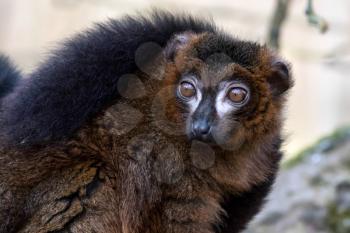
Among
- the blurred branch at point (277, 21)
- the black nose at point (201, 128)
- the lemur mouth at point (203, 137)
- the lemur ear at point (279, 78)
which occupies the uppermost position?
the blurred branch at point (277, 21)

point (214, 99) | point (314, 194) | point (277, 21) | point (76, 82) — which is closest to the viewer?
point (214, 99)

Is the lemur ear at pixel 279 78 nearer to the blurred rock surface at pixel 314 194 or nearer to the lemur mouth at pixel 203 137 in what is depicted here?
the lemur mouth at pixel 203 137

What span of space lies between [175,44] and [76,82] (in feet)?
2.16

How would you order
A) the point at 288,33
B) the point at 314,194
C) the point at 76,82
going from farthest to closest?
the point at 288,33
the point at 314,194
the point at 76,82

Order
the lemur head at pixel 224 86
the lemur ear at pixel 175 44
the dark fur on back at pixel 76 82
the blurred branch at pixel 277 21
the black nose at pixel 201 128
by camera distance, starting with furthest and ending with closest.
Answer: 1. the blurred branch at pixel 277 21
2. the lemur ear at pixel 175 44
3. the dark fur on back at pixel 76 82
4. the lemur head at pixel 224 86
5. the black nose at pixel 201 128

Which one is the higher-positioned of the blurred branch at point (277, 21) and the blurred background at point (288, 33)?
the blurred background at point (288, 33)

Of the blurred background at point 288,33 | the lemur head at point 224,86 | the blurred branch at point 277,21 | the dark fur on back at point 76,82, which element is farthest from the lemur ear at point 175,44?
the blurred background at point 288,33

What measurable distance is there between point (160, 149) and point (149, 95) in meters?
0.36

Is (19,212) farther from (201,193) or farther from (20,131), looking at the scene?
(201,193)

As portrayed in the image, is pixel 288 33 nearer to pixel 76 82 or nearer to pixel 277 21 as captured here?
pixel 277 21

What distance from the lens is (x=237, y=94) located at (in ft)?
17.8

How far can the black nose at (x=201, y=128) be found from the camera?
5230mm

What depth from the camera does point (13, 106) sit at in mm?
5551

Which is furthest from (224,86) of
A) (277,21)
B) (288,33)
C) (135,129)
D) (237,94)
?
(288,33)
